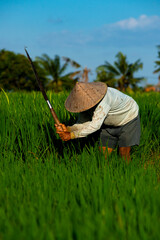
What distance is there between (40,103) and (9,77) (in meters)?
26.7

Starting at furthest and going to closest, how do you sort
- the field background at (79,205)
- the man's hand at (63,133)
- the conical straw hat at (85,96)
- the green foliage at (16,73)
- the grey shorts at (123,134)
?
the green foliage at (16,73) → the grey shorts at (123,134) → the man's hand at (63,133) → the conical straw hat at (85,96) → the field background at (79,205)

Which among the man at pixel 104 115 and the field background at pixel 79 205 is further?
the man at pixel 104 115

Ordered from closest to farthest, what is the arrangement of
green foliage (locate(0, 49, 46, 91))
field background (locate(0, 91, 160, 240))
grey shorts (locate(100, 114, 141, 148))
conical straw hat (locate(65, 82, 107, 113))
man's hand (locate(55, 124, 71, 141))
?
field background (locate(0, 91, 160, 240)) → conical straw hat (locate(65, 82, 107, 113)) → man's hand (locate(55, 124, 71, 141)) → grey shorts (locate(100, 114, 141, 148)) → green foliage (locate(0, 49, 46, 91))

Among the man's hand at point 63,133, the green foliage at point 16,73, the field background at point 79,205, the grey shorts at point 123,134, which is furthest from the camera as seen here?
the green foliage at point 16,73

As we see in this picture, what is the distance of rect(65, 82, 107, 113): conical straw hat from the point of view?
2.33 m

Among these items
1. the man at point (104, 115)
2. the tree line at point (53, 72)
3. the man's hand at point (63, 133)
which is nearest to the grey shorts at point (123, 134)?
the man at point (104, 115)

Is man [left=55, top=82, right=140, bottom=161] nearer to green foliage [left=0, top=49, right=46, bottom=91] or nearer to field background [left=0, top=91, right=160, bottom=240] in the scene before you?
field background [left=0, top=91, right=160, bottom=240]

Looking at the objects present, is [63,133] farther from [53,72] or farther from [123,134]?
[53,72]

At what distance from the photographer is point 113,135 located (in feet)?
9.53

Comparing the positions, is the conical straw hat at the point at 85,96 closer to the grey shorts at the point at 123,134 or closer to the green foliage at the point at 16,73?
the grey shorts at the point at 123,134

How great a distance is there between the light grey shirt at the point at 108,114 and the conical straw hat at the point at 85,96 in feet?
0.23

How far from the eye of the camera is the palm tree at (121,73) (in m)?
30.4

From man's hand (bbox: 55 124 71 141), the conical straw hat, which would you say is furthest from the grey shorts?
the conical straw hat

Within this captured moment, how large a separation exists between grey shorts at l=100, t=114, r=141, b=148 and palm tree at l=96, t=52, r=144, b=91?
27538 millimetres
